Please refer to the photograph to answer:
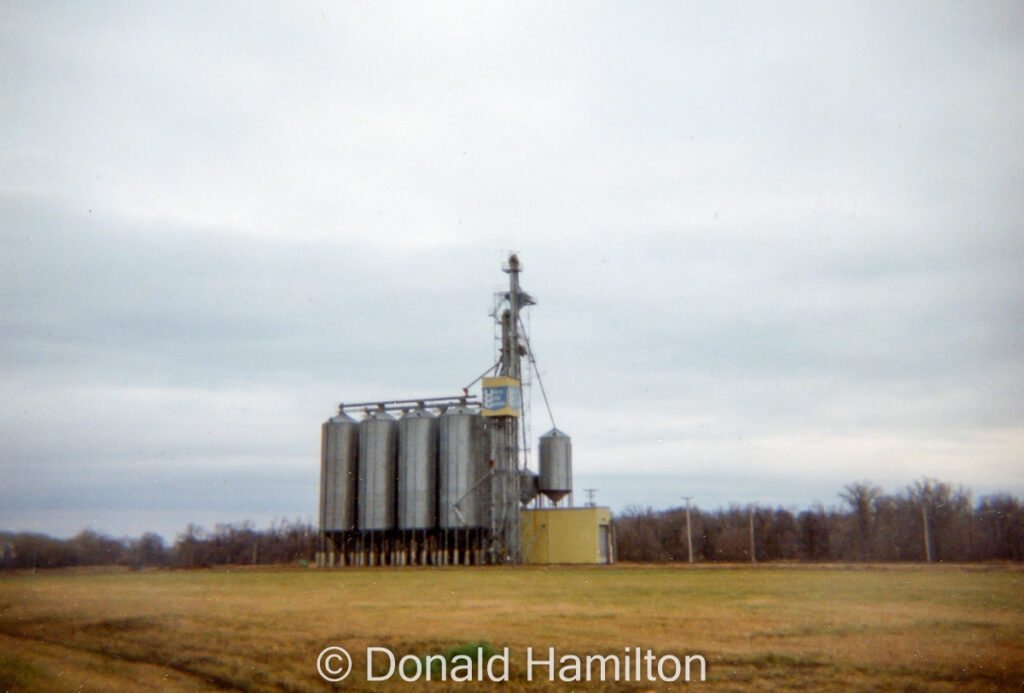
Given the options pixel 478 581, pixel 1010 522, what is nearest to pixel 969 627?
pixel 478 581

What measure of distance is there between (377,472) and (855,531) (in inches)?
1208

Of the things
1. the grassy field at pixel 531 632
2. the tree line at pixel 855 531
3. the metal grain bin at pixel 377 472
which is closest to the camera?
the grassy field at pixel 531 632

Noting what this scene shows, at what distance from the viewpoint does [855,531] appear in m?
53.9

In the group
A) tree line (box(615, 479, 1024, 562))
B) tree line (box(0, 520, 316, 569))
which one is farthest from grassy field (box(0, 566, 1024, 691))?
tree line (box(615, 479, 1024, 562))

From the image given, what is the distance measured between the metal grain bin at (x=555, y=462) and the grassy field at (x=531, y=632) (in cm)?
2621

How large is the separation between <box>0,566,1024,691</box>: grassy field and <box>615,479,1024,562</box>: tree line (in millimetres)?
18037

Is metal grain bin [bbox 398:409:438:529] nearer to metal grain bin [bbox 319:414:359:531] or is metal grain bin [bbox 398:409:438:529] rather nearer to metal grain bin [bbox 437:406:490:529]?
metal grain bin [bbox 437:406:490:529]

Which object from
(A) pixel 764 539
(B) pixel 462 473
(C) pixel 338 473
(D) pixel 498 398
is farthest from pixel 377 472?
(A) pixel 764 539

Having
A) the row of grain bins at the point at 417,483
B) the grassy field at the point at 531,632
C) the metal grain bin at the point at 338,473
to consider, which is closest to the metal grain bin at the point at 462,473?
the row of grain bins at the point at 417,483

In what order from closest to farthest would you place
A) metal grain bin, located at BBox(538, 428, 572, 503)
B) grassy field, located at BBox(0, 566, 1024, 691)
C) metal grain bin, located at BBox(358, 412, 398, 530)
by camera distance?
grassy field, located at BBox(0, 566, 1024, 691) < metal grain bin, located at BBox(358, 412, 398, 530) < metal grain bin, located at BBox(538, 428, 572, 503)

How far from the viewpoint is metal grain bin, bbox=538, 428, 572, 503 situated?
2067 inches

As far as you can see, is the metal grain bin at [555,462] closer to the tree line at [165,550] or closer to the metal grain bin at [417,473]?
the metal grain bin at [417,473]

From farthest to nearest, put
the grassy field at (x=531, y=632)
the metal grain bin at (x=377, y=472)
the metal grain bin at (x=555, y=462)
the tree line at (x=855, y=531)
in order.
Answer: the metal grain bin at (x=555, y=462) → the metal grain bin at (x=377, y=472) → the tree line at (x=855, y=531) → the grassy field at (x=531, y=632)

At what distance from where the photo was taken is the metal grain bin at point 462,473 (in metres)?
50.0
